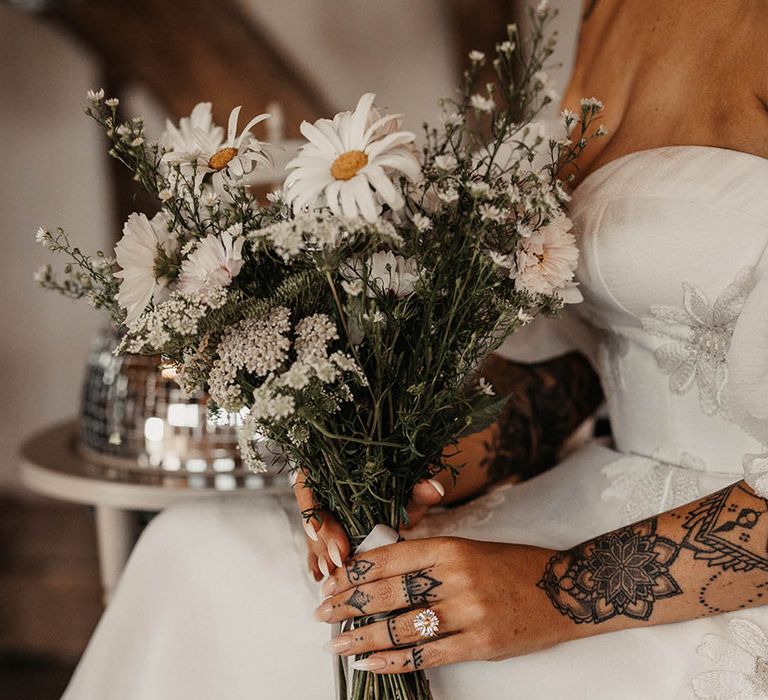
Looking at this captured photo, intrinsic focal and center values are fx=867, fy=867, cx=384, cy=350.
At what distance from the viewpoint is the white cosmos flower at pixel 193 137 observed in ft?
2.37

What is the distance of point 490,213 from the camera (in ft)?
2.13

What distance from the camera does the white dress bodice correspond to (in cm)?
84

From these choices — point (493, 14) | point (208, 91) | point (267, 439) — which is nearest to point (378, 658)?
point (267, 439)

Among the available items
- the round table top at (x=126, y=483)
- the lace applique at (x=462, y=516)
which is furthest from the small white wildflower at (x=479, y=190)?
the round table top at (x=126, y=483)

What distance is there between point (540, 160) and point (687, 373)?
297mm

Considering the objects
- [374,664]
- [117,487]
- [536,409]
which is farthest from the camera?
[117,487]

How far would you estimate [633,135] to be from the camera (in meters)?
1.02

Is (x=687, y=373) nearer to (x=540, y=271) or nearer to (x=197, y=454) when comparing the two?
(x=540, y=271)

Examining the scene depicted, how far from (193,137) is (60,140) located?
234 cm

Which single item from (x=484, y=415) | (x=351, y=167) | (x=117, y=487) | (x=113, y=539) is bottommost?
(x=113, y=539)

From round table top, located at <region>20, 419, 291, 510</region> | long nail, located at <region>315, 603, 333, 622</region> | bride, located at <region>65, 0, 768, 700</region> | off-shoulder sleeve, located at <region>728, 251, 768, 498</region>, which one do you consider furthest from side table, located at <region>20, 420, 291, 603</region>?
off-shoulder sleeve, located at <region>728, 251, 768, 498</region>

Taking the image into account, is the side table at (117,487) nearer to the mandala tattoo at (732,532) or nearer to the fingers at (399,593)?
the fingers at (399,593)

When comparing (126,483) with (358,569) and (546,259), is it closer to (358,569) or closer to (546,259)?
(358,569)

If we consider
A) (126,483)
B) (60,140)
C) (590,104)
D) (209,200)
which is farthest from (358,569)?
(60,140)
